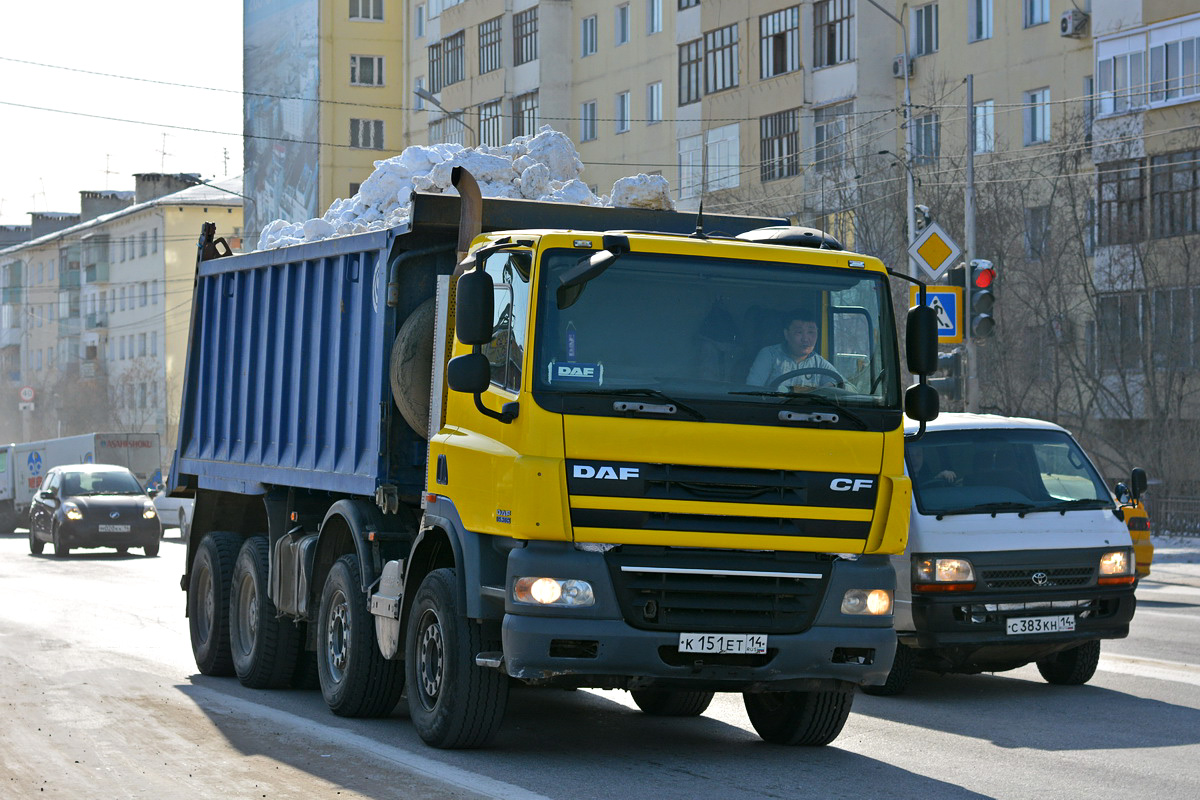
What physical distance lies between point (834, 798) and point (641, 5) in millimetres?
53009

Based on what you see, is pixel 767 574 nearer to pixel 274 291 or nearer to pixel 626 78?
pixel 274 291

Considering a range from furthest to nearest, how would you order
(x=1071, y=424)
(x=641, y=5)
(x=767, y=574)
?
(x=641, y=5), (x=1071, y=424), (x=767, y=574)

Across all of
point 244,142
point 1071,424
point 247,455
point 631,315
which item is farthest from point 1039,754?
point 244,142

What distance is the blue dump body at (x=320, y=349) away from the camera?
1046 cm

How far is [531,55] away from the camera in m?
63.7

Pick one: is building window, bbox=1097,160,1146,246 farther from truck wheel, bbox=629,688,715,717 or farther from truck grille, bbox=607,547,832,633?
truck grille, bbox=607,547,832,633

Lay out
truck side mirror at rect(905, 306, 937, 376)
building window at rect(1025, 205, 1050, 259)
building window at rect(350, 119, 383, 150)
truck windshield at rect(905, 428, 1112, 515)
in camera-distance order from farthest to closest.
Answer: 1. building window at rect(350, 119, 383, 150)
2. building window at rect(1025, 205, 1050, 259)
3. truck windshield at rect(905, 428, 1112, 515)
4. truck side mirror at rect(905, 306, 937, 376)

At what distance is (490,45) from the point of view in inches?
2628

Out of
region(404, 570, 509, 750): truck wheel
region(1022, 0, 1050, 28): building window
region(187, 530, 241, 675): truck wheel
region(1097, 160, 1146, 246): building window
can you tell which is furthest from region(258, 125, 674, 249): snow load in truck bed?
region(1022, 0, 1050, 28): building window

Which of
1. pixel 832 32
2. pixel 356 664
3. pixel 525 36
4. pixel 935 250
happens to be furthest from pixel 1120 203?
pixel 356 664

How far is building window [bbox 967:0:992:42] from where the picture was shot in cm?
4516

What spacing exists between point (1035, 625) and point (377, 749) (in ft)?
14.9

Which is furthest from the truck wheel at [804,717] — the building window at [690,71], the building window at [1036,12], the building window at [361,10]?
the building window at [361,10]

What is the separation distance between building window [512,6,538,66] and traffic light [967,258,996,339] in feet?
134
